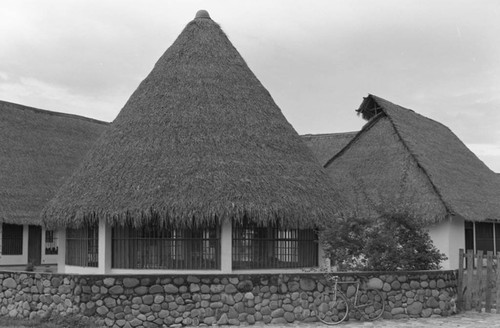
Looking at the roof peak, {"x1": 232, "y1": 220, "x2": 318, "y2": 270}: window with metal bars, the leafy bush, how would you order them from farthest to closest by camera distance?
1. the roof peak
2. {"x1": 232, "y1": 220, "x2": 318, "y2": 270}: window with metal bars
3. the leafy bush

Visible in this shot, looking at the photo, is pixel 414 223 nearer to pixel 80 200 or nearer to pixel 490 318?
pixel 490 318

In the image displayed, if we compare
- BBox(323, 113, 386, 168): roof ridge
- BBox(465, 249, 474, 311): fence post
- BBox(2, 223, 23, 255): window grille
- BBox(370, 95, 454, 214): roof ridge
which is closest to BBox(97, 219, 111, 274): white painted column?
BBox(465, 249, 474, 311): fence post

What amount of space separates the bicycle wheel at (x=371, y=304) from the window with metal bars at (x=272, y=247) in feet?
13.1

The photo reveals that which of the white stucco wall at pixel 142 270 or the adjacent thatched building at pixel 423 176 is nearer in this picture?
the white stucco wall at pixel 142 270

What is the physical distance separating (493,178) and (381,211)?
702 inches

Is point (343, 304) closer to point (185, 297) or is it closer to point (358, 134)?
point (185, 297)

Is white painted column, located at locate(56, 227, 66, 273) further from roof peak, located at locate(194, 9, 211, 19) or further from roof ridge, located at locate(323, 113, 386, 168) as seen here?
roof ridge, located at locate(323, 113, 386, 168)

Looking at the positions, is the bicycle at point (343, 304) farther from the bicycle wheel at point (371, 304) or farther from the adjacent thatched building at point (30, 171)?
the adjacent thatched building at point (30, 171)

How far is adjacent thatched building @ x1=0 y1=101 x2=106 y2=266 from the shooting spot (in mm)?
29328

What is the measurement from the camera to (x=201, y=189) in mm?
17484

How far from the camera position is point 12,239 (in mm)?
29797

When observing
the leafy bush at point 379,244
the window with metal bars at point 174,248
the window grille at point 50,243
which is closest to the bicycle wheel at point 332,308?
the leafy bush at point 379,244

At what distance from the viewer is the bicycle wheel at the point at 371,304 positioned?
49.3 ft

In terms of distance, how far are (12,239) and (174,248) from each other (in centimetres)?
1446
